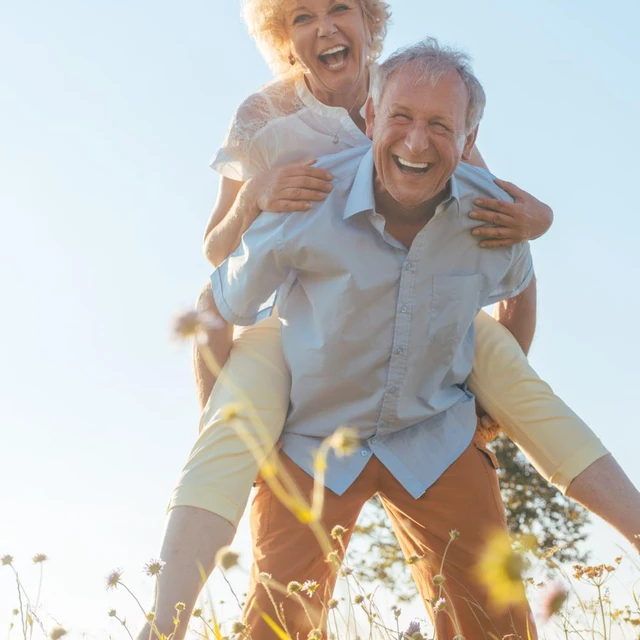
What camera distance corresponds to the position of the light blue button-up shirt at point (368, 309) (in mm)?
3582

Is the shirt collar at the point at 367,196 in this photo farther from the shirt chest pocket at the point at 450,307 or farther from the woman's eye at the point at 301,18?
the woman's eye at the point at 301,18

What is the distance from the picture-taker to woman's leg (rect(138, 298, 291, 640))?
10.6 feet

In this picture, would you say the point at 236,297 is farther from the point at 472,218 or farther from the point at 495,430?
the point at 495,430

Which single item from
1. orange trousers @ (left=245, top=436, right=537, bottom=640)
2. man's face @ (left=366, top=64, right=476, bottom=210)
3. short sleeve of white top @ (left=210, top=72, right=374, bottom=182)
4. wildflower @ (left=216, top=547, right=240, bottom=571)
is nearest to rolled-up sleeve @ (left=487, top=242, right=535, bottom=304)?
man's face @ (left=366, top=64, right=476, bottom=210)

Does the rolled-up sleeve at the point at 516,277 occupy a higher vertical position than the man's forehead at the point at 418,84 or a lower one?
lower

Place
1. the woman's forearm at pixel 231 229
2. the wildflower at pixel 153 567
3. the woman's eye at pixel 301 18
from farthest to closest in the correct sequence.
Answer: the woman's eye at pixel 301 18, the woman's forearm at pixel 231 229, the wildflower at pixel 153 567

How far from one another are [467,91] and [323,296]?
0.90 meters

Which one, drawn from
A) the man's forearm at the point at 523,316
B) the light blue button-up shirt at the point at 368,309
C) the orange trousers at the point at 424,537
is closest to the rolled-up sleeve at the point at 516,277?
the light blue button-up shirt at the point at 368,309

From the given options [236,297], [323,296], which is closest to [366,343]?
[323,296]

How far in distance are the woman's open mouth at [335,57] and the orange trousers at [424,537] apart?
5.82 ft

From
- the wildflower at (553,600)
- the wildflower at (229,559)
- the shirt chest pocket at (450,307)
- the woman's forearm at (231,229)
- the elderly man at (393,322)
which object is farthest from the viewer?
the woman's forearm at (231,229)

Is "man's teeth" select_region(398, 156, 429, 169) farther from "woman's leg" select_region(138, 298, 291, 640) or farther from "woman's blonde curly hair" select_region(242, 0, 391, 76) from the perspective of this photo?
"woman's blonde curly hair" select_region(242, 0, 391, 76)

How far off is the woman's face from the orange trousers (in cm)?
172

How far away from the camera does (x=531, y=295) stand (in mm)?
4105
